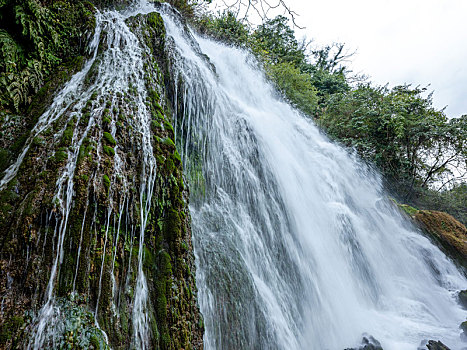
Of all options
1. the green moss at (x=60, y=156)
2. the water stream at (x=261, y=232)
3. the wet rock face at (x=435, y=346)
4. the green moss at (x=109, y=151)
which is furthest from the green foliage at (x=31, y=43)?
the wet rock face at (x=435, y=346)

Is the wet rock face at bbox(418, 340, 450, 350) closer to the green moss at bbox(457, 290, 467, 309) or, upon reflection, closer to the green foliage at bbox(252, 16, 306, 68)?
the green moss at bbox(457, 290, 467, 309)

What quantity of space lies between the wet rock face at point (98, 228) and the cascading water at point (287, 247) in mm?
1026

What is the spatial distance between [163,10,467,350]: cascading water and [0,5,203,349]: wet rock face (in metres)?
1.03

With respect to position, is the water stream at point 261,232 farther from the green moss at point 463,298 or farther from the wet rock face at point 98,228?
the green moss at point 463,298

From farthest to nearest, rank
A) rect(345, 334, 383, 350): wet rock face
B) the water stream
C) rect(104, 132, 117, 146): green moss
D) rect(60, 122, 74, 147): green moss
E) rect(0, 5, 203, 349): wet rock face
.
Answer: rect(345, 334, 383, 350): wet rock face → the water stream → rect(104, 132, 117, 146): green moss → rect(60, 122, 74, 147): green moss → rect(0, 5, 203, 349): wet rock face

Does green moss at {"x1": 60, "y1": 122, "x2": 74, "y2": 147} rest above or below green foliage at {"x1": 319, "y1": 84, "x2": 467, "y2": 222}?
below

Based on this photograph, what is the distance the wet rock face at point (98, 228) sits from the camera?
2.05 metres

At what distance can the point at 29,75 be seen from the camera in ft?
11.0

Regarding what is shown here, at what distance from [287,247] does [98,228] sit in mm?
3900

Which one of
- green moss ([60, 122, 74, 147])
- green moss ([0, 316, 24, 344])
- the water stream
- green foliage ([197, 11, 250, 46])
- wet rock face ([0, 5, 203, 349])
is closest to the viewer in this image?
green moss ([0, 316, 24, 344])

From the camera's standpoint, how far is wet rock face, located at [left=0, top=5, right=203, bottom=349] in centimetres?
205

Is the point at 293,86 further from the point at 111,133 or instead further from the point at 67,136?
the point at 67,136

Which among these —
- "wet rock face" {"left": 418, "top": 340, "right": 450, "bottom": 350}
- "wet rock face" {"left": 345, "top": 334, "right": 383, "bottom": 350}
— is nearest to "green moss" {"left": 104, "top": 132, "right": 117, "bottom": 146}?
"wet rock face" {"left": 345, "top": 334, "right": 383, "bottom": 350}

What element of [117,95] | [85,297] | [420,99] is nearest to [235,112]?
[117,95]
